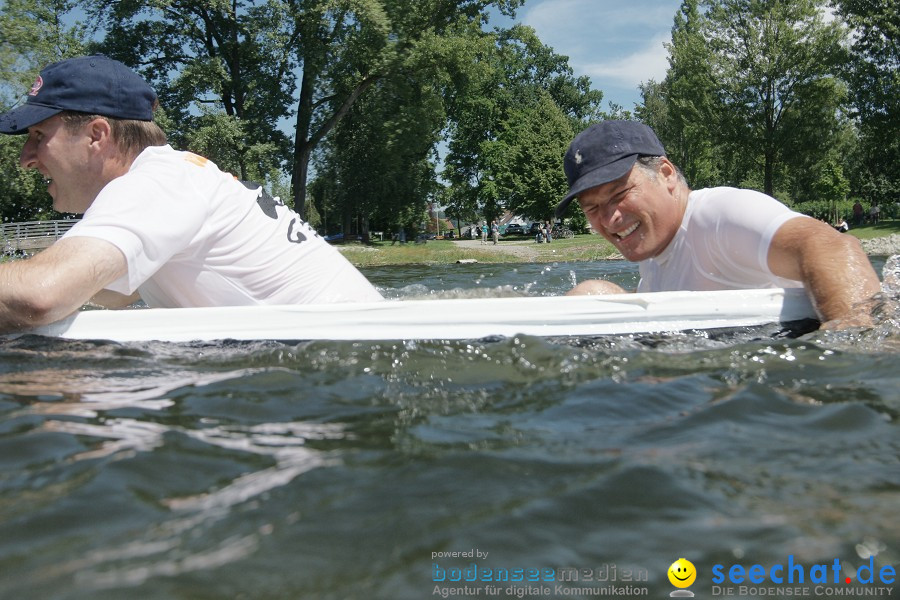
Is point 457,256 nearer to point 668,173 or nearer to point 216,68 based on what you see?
point 216,68

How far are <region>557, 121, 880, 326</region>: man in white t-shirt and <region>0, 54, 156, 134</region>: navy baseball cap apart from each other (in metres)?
1.98

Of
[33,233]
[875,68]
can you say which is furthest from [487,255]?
[33,233]

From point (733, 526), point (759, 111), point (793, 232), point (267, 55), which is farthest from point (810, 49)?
point (733, 526)

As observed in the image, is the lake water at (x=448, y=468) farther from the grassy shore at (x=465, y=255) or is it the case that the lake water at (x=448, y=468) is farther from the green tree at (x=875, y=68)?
the green tree at (x=875, y=68)

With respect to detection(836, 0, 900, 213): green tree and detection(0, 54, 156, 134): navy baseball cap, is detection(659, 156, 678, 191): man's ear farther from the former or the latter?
detection(836, 0, 900, 213): green tree

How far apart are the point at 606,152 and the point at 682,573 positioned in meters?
2.43

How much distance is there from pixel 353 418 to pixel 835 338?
187 centimetres

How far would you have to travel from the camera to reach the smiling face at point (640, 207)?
3482mm

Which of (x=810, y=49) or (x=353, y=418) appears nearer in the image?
(x=353, y=418)

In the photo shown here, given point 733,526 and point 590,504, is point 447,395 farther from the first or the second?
point 733,526

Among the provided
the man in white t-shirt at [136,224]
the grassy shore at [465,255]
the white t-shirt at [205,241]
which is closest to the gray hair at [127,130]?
the man in white t-shirt at [136,224]

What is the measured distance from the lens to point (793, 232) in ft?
9.91

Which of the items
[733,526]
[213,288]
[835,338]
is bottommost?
[733,526]

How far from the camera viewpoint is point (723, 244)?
334 cm
